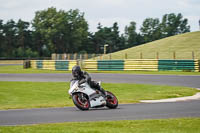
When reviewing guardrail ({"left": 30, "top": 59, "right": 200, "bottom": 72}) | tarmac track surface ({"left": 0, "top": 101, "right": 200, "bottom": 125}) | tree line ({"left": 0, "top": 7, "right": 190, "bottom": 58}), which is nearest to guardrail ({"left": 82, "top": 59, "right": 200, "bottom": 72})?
guardrail ({"left": 30, "top": 59, "right": 200, "bottom": 72})

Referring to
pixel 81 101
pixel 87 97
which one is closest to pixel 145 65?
pixel 87 97

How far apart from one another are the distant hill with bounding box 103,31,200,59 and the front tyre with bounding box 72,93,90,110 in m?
44.0

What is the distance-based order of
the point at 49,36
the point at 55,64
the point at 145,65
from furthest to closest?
the point at 49,36, the point at 55,64, the point at 145,65

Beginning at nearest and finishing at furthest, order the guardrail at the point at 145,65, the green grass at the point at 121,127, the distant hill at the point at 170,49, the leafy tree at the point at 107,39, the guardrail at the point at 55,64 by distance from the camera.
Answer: the green grass at the point at 121,127, the guardrail at the point at 145,65, the guardrail at the point at 55,64, the distant hill at the point at 170,49, the leafy tree at the point at 107,39

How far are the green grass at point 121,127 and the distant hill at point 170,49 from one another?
153ft

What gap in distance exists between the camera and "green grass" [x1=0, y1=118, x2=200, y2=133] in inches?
355

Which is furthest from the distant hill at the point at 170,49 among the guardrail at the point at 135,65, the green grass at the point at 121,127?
the green grass at the point at 121,127

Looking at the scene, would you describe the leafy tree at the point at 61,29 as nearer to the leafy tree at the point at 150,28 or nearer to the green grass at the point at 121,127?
A: the leafy tree at the point at 150,28

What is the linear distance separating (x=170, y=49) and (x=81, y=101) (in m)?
53.2

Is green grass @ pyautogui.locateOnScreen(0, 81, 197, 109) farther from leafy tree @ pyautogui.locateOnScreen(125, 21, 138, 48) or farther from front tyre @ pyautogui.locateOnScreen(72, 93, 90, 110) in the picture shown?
leafy tree @ pyautogui.locateOnScreen(125, 21, 138, 48)

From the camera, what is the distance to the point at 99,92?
13734mm

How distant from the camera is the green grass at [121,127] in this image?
9.02 metres

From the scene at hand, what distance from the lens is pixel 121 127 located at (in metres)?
9.70

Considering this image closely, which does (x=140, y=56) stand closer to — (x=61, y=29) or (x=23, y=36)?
(x=61, y=29)
